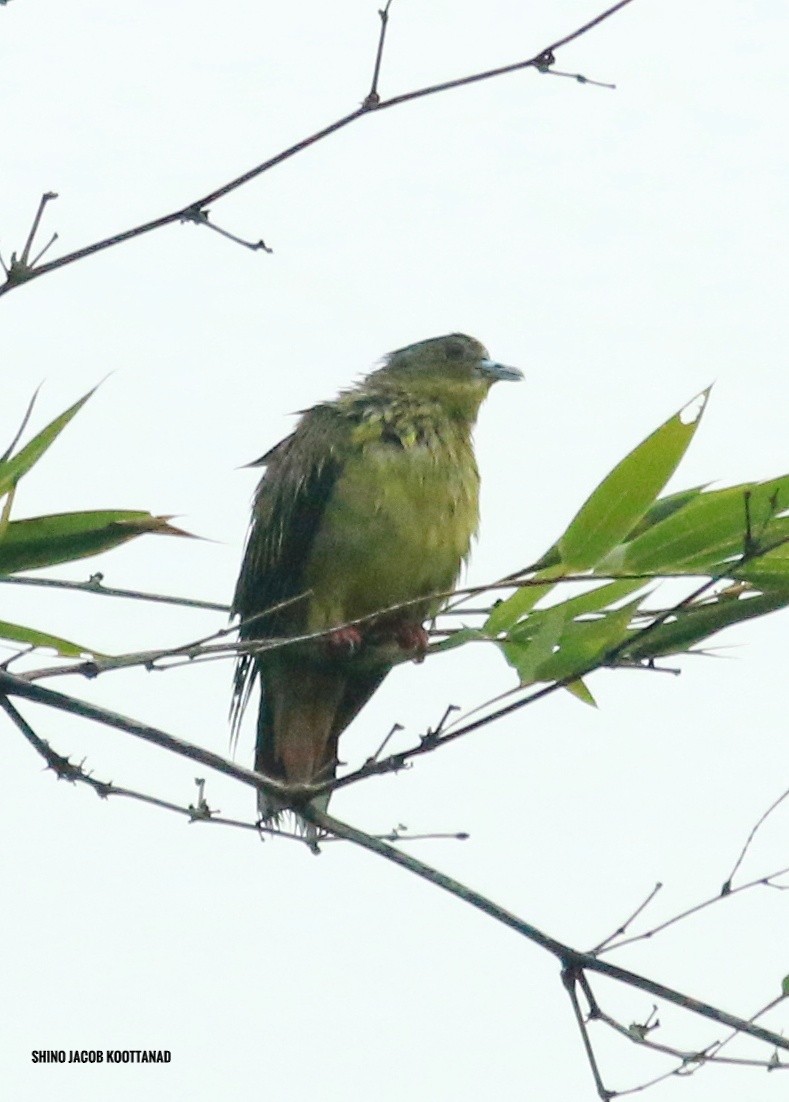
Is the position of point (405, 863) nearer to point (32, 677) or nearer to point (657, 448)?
point (32, 677)

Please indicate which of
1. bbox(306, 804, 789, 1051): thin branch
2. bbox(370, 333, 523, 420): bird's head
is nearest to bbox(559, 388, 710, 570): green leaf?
bbox(306, 804, 789, 1051): thin branch

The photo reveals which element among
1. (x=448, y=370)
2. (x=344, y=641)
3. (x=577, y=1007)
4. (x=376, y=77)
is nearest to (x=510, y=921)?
(x=577, y=1007)

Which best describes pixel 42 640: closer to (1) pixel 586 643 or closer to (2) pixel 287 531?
(1) pixel 586 643

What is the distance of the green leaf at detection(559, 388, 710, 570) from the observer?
3.03 metres

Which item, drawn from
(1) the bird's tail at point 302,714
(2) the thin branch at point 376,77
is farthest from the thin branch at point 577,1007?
(1) the bird's tail at point 302,714

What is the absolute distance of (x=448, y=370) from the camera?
5.50 metres

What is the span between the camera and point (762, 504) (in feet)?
10.0

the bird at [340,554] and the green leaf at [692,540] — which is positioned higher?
the bird at [340,554]

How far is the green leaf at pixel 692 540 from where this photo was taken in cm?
312

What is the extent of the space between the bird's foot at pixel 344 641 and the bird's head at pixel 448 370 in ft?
3.24

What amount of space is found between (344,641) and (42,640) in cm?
164

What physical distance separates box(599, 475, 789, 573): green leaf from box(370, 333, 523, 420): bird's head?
2252 millimetres

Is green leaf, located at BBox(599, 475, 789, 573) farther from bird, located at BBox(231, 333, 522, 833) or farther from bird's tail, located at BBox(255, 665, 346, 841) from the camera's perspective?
bird's tail, located at BBox(255, 665, 346, 841)

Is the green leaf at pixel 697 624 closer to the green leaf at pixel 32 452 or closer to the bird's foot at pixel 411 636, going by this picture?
the green leaf at pixel 32 452
